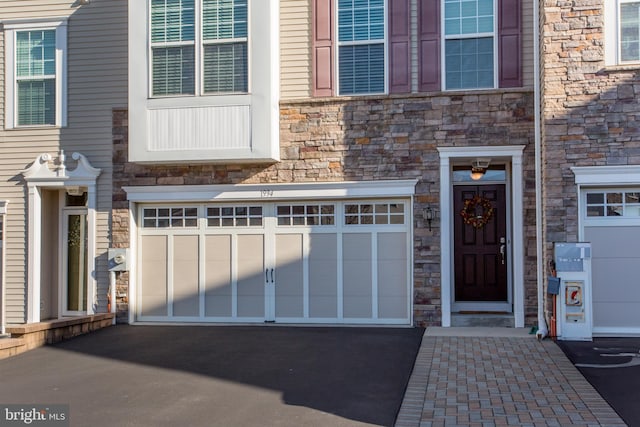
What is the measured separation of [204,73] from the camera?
10867 mm

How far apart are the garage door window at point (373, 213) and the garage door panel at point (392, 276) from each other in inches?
10.3

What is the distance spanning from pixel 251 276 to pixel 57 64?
5.08 meters

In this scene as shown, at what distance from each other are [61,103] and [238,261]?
4210 millimetres

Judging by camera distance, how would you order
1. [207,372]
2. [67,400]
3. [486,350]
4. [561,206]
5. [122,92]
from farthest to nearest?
[122,92]
[561,206]
[486,350]
[207,372]
[67,400]

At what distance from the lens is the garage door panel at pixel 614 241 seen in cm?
955

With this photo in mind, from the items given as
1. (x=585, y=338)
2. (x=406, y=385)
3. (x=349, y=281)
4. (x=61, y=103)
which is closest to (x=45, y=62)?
(x=61, y=103)

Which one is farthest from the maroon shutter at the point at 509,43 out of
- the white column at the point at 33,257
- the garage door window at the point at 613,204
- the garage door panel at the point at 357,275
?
the white column at the point at 33,257

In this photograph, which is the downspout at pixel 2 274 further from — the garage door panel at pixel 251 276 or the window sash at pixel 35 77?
the garage door panel at pixel 251 276

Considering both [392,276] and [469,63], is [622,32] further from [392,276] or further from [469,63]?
[392,276]

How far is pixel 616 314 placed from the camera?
9.52 meters

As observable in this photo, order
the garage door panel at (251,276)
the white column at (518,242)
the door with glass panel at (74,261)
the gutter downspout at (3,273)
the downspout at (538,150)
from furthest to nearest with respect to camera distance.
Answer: the door with glass panel at (74,261) < the gutter downspout at (3,273) < the garage door panel at (251,276) < the white column at (518,242) < the downspout at (538,150)

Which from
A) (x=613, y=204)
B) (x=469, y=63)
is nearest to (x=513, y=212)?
(x=613, y=204)

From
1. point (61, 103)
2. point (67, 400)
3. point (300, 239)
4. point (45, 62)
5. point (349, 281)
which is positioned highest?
point (45, 62)

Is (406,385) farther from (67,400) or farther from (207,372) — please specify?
(67,400)
